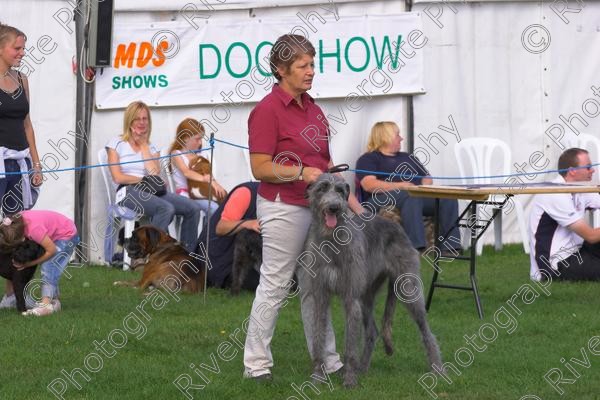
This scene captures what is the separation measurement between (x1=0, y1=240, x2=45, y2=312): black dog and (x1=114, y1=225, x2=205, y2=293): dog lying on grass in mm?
1529

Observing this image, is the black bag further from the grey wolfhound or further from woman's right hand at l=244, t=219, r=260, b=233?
the grey wolfhound

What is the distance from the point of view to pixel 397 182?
1242 cm

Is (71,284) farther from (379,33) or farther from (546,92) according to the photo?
(546,92)

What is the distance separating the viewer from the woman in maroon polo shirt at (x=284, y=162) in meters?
6.52

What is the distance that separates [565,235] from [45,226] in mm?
4525

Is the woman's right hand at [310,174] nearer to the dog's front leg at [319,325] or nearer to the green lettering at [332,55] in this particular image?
the dog's front leg at [319,325]

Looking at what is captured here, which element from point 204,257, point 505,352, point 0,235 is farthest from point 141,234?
point 505,352

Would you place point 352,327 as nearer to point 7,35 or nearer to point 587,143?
point 7,35

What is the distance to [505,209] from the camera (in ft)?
43.7

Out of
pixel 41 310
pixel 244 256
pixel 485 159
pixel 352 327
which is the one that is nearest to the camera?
pixel 352 327

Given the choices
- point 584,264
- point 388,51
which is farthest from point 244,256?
point 388,51

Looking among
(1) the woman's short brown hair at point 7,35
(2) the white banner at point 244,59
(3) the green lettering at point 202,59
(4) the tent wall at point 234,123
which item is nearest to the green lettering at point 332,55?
(2) the white banner at point 244,59

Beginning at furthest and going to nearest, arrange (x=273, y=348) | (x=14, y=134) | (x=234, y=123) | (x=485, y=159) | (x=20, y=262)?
(x=485, y=159) → (x=234, y=123) → (x=14, y=134) → (x=20, y=262) → (x=273, y=348)

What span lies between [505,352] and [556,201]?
297 cm
